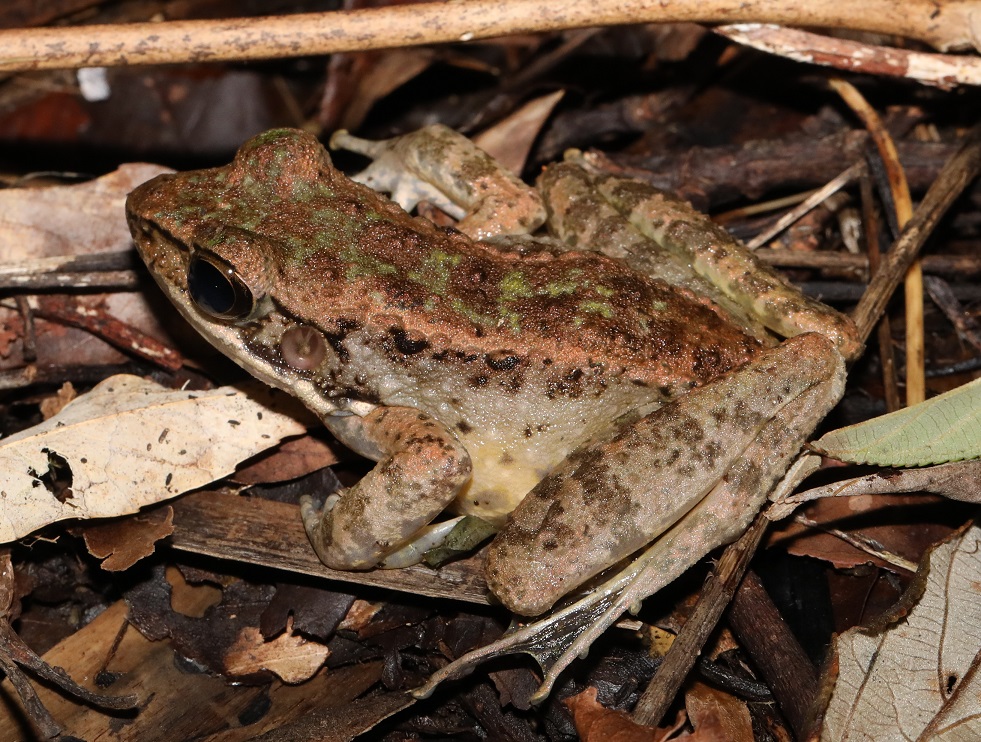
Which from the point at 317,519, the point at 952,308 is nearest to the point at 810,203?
the point at 952,308

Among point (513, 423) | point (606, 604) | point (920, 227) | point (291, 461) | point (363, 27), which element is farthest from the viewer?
point (920, 227)

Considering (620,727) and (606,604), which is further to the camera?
(606,604)

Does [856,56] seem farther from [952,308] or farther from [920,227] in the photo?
[952,308]

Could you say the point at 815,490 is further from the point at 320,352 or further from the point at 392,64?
the point at 392,64

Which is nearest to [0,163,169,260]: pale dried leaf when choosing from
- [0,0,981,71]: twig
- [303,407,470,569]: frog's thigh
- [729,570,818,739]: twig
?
[0,0,981,71]: twig

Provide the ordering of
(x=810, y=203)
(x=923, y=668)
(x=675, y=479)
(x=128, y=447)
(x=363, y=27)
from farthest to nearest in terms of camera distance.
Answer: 1. (x=810, y=203)
2. (x=363, y=27)
3. (x=128, y=447)
4. (x=675, y=479)
5. (x=923, y=668)

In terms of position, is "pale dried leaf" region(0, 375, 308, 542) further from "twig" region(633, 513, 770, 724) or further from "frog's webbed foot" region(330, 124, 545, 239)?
"twig" region(633, 513, 770, 724)

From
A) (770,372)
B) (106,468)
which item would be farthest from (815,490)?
(106,468)

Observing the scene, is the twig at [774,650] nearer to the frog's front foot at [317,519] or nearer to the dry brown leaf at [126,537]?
the frog's front foot at [317,519]
